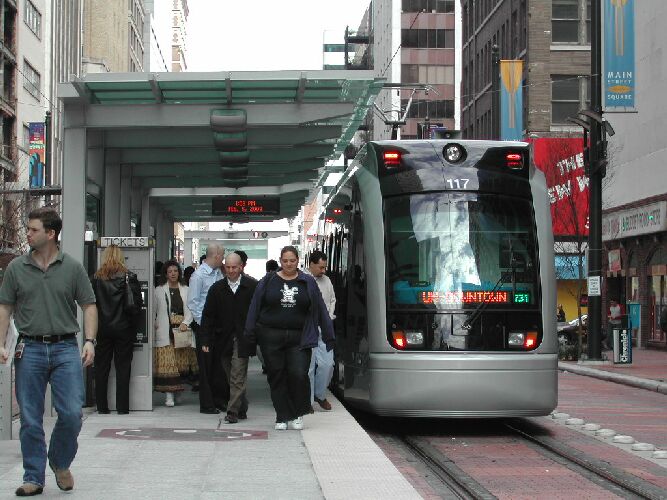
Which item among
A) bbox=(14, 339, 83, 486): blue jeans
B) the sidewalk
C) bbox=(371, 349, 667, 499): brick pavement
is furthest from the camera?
the sidewalk

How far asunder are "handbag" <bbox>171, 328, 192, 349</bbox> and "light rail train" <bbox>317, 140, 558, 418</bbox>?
197 centimetres

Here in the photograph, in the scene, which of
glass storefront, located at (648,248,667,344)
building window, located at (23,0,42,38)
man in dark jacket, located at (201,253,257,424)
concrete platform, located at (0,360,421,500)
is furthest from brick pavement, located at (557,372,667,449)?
building window, located at (23,0,42,38)

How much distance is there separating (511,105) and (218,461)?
97.6ft

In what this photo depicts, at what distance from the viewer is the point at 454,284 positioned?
14258mm

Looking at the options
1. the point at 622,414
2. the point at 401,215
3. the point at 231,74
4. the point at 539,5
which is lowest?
the point at 622,414

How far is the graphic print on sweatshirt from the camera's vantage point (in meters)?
12.9

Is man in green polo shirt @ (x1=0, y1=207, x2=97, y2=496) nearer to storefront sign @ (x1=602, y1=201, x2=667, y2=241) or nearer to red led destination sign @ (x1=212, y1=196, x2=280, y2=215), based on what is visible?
red led destination sign @ (x1=212, y1=196, x2=280, y2=215)

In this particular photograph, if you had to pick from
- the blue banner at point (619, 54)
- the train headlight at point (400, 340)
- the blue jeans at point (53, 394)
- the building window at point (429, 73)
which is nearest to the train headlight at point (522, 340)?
Answer: the train headlight at point (400, 340)

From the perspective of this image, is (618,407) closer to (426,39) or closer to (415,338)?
(415,338)

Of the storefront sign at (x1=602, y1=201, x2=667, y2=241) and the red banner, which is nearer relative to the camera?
the storefront sign at (x1=602, y1=201, x2=667, y2=241)

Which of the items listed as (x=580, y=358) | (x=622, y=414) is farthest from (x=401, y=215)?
(x=580, y=358)

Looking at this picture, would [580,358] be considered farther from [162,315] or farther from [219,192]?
[162,315]

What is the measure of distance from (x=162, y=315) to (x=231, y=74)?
2.86 meters

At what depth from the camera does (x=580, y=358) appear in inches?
1318
